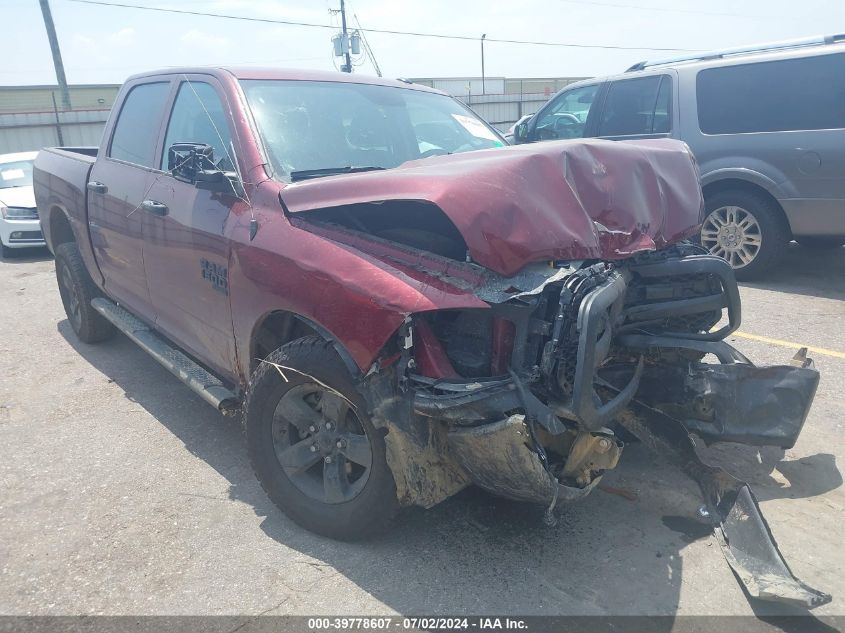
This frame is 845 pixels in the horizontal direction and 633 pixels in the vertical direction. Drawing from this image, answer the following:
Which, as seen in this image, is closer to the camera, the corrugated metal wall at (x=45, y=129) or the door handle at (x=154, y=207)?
the door handle at (x=154, y=207)

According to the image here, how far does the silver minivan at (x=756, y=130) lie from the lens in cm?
620

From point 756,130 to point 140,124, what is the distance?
5.65 m

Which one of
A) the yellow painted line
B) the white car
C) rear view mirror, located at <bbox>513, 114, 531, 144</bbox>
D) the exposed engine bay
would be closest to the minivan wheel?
the yellow painted line

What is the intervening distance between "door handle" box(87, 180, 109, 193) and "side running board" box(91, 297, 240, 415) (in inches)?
34.7

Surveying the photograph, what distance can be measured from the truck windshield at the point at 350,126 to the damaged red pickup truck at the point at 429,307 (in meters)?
0.02

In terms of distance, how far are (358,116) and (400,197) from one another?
5.00 ft

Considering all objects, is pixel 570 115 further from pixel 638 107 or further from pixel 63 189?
pixel 63 189

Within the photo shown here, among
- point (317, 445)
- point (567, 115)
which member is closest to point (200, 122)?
point (317, 445)

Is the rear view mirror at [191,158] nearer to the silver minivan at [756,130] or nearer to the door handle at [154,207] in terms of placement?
the door handle at [154,207]

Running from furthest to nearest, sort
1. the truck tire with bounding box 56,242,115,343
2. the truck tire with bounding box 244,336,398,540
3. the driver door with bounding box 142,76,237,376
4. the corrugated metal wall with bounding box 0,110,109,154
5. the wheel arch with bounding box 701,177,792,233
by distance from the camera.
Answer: the corrugated metal wall with bounding box 0,110,109,154 → the wheel arch with bounding box 701,177,792,233 → the truck tire with bounding box 56,242,115,343 → the driver door with bounding box 142,76,237,376 → the truck tire with bounding box 244,336,398,540

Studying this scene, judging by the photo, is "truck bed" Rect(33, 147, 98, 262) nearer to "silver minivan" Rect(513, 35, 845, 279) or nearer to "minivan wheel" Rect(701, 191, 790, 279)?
"silver minivan" Rect(513, 35, 845, 279)

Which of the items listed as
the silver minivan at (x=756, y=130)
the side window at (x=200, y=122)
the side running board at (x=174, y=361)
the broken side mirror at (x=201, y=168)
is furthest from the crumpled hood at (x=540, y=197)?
the silver minivan at (x=756, y=130)

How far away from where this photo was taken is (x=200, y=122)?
12.5 ft

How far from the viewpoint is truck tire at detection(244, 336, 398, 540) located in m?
2.73
